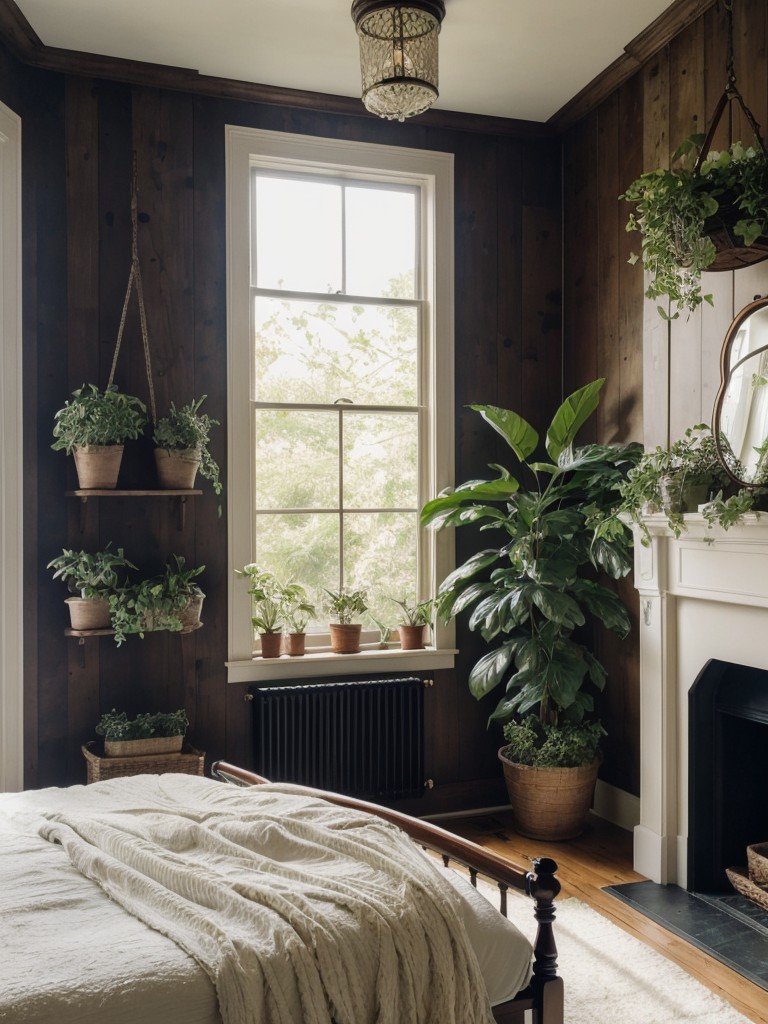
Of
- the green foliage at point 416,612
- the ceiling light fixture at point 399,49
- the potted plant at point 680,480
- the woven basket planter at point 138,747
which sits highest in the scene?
the ceiling light fixture at point 399,49

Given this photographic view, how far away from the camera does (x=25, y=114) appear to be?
11.7ft

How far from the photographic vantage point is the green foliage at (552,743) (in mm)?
3746

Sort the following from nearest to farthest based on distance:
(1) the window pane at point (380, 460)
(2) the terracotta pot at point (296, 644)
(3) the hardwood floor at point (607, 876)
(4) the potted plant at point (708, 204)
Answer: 1. (3) the hardwood floor at point (607, 876)
2. (4) the potted plant at point (708, 204)
3. (2) the terracotta pot at point (296, 644)
4. (1) the window pane at point (380, 460)

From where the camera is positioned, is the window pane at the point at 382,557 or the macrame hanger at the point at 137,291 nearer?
the macrame hanger at the point at 137,291

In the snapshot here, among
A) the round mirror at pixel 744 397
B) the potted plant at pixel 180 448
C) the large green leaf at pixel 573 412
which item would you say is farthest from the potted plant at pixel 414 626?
the round mirror at pixel 744 397

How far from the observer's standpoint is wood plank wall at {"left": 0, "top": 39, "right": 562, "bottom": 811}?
142 inches

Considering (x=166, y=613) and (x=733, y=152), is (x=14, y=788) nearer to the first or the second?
(x=166, y=613)

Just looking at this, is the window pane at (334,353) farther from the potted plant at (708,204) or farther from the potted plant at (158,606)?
the potted plant at (708,204)

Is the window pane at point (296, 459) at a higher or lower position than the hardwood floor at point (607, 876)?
higher

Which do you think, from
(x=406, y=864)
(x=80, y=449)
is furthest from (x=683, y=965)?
(x=80, y=449)

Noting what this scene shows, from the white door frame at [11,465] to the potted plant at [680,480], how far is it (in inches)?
90.1

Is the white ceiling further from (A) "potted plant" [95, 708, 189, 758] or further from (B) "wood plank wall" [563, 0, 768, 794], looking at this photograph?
(A) "potted plant" [95, 708, 189, 758]

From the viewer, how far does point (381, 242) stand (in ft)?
13.8

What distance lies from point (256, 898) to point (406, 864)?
0.33 m
